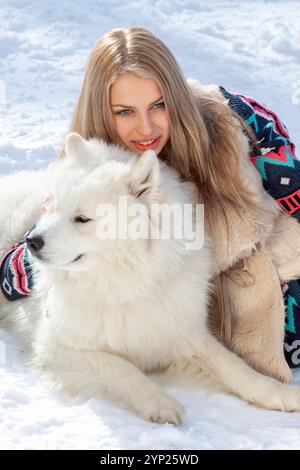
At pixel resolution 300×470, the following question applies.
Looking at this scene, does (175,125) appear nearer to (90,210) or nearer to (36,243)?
(90,210)

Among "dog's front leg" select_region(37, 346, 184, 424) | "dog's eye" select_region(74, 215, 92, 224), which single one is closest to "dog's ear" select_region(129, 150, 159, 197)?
"dog's eye" select_region(74, 215, 92, 224)

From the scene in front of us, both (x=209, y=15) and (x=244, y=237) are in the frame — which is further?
(x=209, y=15)

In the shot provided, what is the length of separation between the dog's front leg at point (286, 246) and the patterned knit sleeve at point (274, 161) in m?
0.06

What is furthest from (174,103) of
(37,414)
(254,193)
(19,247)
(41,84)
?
(41,84)

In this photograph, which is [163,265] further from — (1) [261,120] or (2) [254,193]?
(1) [261,120]

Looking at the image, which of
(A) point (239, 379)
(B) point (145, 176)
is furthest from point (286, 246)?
(B) point (145, 176)

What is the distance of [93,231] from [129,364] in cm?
64

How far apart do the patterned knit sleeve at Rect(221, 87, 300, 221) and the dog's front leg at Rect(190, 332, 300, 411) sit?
76cm

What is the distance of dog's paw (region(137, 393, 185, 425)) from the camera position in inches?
106

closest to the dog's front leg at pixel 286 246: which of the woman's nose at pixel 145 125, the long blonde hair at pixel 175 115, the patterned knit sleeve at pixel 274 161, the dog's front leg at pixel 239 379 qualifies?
the patterned knit sleeve at pixel 274 161

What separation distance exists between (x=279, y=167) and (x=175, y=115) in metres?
0.59

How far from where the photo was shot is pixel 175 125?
314 cm

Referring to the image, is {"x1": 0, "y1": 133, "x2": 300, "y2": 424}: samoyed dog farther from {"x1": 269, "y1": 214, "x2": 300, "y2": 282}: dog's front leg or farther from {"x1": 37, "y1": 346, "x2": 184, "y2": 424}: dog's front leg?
{"x1": 269, "y1": 214, "x2": 300, "y2": 282}: dog's front leg

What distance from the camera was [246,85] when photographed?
807 centimetres
